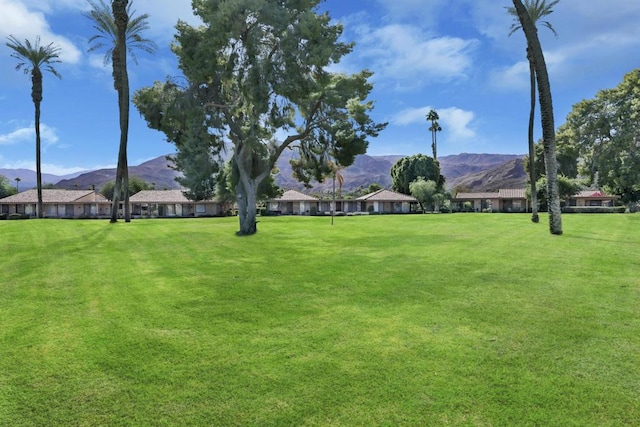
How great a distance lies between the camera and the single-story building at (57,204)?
71.4 metres

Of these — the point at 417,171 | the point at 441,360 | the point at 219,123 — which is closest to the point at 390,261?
the point at 441,360

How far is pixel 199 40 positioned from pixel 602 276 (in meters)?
24.1

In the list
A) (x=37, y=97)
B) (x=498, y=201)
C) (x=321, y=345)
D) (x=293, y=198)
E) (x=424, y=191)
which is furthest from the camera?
(x=498, y=201)

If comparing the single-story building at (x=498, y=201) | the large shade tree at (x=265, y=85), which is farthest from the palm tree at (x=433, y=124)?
the large shade tree at (x=265, y=85)

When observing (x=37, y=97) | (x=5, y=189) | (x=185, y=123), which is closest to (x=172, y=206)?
(x=37, y=97)

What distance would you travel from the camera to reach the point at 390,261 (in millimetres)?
13758

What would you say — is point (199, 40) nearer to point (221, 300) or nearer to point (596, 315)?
point (221, 300)

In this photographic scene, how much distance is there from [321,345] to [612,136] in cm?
6355

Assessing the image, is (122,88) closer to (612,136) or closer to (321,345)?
(321,345)

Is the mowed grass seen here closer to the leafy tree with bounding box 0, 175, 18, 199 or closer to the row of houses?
the row of houses

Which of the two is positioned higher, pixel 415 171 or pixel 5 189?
pixel 415 171

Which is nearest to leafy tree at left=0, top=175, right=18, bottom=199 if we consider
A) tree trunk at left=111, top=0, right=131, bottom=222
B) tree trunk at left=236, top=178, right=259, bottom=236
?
tree trunk at left=111, top=0, right=131, bottom=222

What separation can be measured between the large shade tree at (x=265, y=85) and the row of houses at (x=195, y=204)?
→ 48921 mm

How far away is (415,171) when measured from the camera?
283ft
